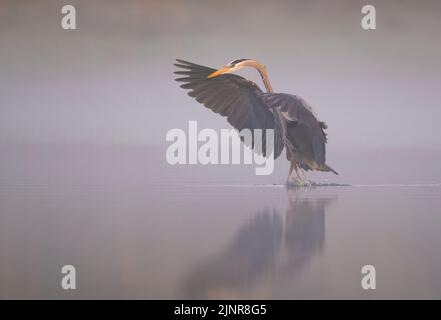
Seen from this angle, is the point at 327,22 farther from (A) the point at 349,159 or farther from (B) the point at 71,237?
(B) the point at 71,237

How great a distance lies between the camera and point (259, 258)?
9.12ft

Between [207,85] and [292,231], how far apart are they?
8.29ft

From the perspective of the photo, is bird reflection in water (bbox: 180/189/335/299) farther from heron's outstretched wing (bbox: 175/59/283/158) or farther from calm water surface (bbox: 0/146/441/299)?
heron's outstretched wing (bbox: 175/59/283/158)

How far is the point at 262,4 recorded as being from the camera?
24.1ft

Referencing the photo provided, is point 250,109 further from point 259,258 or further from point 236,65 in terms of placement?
point 259,258

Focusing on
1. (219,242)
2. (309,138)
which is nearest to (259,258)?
(219,242)

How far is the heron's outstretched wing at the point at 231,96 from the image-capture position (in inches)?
218

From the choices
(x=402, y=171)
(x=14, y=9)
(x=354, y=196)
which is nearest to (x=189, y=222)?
(x=354, y=196)

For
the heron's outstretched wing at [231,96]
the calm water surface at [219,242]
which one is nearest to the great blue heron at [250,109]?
the heron's outstretched wing at [231,96]

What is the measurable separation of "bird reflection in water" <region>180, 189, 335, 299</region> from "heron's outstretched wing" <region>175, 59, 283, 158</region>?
1.89 meters

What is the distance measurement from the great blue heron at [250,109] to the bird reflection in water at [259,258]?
1808 mm

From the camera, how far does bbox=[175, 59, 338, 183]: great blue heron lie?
5508 millimetres

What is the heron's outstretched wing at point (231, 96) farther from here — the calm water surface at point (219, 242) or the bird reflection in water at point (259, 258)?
the bird reflection in water at point (259, 258)

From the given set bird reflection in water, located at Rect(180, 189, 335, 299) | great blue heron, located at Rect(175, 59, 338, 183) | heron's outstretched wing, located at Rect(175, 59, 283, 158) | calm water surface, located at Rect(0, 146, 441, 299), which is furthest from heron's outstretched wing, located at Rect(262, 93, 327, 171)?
bird reflection in water, located at Rect(180, 189, 335, 299)
